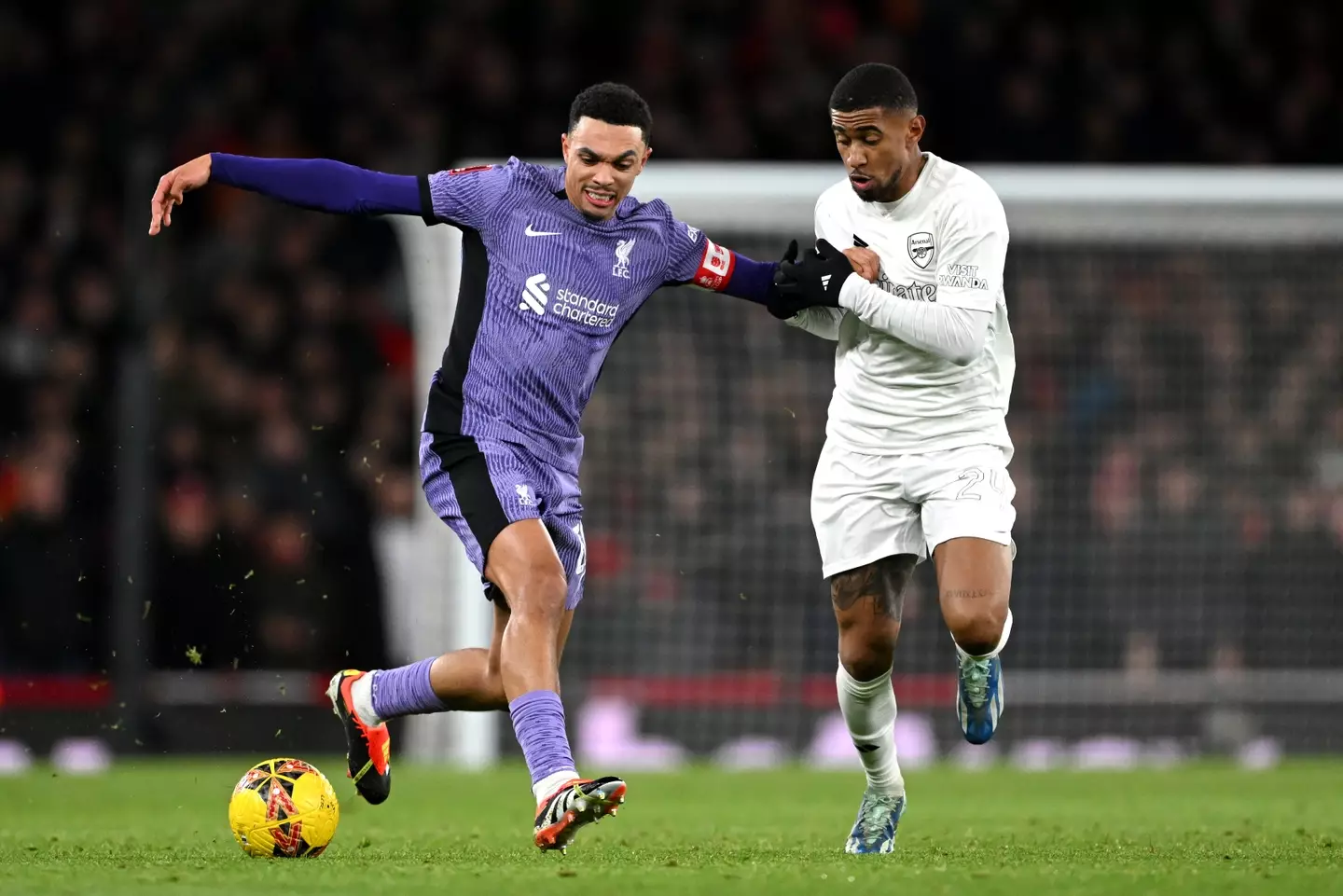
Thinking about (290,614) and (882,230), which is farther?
(290,614)

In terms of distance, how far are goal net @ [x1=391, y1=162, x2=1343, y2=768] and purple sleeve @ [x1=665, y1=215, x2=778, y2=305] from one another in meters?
5.28

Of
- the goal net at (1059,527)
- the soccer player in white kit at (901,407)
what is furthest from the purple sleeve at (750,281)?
the goal net at (1059,527)

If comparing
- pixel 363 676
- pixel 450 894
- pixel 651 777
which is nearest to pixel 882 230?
pixel 363 676

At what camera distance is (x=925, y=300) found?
6781 millimetres

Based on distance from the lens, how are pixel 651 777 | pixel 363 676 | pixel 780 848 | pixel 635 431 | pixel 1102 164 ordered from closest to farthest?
pixel 780 848 → pixel 363 676 → pixel 651 777 → pixel 635 431 → pixel 1102 164

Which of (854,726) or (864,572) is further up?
(864,572)

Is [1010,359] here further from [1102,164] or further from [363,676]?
[1102,164]

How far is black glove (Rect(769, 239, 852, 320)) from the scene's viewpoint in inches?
266

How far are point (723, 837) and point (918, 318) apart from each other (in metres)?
2.03

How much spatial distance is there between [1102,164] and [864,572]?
10.5 m

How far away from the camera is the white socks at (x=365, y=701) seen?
715 centimetres

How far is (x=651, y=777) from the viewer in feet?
36.9

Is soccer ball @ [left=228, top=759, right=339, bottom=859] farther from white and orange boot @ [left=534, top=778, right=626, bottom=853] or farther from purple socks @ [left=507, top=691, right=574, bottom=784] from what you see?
white and orange boot @ [left=534, top=778, right=626, bottom=853]

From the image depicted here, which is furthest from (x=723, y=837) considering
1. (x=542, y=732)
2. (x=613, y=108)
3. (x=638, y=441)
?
(x=638, y=441)
